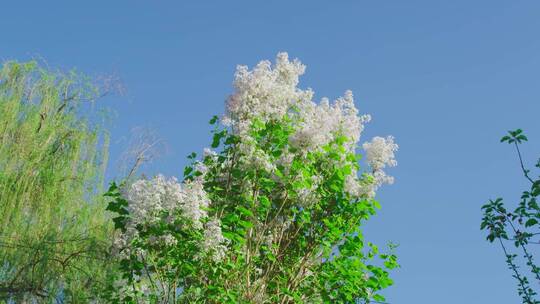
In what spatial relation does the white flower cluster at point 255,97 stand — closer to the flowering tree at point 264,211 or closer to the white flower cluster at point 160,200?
the flowering tree at point 264,211

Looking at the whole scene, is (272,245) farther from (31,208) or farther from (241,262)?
(31,208)

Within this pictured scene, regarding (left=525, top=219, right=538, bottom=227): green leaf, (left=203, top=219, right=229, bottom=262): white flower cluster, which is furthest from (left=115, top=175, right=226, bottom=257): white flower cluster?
(left=525, top=219, right=538, bottom=227): green leaf

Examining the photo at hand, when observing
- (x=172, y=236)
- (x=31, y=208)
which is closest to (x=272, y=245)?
(x=172, y=236)

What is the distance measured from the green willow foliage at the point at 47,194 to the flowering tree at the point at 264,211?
1516 mm

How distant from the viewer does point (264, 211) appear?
6656 millimetres

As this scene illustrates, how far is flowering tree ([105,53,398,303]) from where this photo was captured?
5664 mm

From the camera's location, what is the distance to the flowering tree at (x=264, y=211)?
5.66 m

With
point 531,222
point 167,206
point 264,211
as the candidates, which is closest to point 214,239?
point 167,206

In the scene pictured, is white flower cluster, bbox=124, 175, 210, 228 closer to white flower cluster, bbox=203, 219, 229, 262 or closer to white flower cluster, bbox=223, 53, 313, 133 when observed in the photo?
white flower cluster, bbox=203, 219, 229, 262

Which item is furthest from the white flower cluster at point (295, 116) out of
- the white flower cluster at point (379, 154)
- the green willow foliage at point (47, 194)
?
the green willow foliage at point (47, 194)

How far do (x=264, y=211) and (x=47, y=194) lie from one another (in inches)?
134

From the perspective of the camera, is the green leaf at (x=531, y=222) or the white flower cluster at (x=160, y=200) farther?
the white flower cluster at (x=160, y=200)

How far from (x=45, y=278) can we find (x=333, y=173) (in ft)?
12.3

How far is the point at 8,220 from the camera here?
8.15 m
